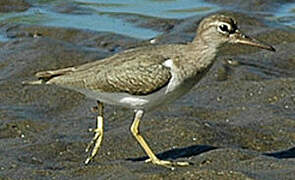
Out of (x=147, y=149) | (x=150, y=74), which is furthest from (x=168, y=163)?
(x=150, y=74)

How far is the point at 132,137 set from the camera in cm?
849

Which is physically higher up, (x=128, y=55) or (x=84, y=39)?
(x=128, y=55)

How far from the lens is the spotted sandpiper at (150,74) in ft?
24.4

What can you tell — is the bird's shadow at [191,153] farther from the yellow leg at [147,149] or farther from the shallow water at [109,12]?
the shallow water at [109,12]

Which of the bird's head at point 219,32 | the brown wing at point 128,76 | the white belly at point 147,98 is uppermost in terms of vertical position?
the bird's head at point 219,32

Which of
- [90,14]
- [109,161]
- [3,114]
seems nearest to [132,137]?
[109,161]

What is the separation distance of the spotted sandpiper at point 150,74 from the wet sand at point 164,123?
0.44 meters

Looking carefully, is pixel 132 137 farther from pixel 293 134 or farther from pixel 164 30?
pixel 164 30

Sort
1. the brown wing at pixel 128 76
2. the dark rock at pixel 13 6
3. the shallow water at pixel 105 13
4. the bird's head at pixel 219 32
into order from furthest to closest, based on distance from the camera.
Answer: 1. the dark rock at pixel 13 6
2. the shallow water at pixel 105 13
3. the bird's head at pixel 219 32
4. the brown wing at pixel 128 76

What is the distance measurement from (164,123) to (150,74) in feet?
4.50

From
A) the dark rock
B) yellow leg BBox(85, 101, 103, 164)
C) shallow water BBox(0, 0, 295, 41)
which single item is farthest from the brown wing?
the dark rock

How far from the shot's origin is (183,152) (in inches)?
321

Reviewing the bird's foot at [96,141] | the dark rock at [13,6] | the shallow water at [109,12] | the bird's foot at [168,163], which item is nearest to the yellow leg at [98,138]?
the bird's foot at [96,141]

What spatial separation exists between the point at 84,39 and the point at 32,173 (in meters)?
5.90
